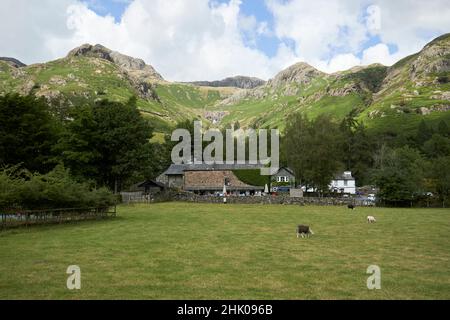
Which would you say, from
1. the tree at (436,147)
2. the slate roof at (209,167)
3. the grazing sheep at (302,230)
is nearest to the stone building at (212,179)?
the slate roof at (209,167)

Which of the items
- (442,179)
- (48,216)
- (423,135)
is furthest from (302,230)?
(423,135)

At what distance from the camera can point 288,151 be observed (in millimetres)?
77250

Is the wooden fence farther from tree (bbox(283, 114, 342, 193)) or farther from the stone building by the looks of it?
the stone building

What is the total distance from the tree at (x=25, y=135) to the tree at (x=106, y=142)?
116 inches

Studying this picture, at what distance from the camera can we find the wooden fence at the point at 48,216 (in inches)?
1191

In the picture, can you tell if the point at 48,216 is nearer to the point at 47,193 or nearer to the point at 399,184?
the point at 47,193

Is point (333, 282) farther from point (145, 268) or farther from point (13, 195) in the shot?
point (13, 195)

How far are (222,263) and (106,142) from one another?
162 feet

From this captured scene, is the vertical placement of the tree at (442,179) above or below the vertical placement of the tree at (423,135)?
below

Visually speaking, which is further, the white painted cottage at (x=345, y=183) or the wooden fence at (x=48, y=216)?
the white painted cottage at (x=345, y=183)

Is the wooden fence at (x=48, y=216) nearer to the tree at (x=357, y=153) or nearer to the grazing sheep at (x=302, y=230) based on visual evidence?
the grazing sheep at (x=302, y=230)

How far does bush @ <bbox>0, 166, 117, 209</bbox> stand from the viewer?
102ft

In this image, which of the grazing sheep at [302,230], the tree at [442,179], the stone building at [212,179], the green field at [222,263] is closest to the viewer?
the green field at [222,263]

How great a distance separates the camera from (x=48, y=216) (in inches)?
1344
